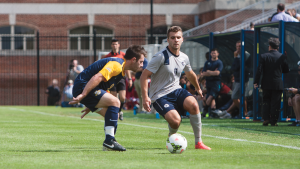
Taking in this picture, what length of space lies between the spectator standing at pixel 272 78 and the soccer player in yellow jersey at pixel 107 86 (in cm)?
545

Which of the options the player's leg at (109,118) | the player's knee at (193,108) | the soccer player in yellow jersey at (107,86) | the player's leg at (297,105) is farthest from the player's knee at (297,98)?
the player's leg at (109,118)

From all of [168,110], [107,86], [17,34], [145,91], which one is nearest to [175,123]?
[168,110]

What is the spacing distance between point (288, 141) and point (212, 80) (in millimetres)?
6815

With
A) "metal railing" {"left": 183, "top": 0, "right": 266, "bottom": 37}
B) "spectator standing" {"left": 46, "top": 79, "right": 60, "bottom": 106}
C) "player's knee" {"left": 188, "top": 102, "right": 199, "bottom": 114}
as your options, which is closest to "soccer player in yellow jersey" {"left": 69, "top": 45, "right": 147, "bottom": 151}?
"player's knee" {"left": 188, "top": 102, "right": 199, "bottom": 114}

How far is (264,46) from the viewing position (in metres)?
13.4

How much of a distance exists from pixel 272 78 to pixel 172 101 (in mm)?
5158

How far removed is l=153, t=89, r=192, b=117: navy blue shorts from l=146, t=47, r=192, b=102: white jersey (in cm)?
6

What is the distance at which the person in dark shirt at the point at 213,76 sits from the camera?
14295 millimetres

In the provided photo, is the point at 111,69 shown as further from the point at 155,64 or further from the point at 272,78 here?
the point at 272,78

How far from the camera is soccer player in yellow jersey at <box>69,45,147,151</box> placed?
634cm

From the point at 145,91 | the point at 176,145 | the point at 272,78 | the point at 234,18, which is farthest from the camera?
the point at 234,18

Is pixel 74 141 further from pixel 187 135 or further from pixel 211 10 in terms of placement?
pixel 211 10

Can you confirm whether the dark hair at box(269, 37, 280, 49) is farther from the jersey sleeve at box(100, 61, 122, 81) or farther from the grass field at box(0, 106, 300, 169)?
the jersey sleeve at box(100, 61, 122, 81)

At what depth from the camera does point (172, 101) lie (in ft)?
22.1
